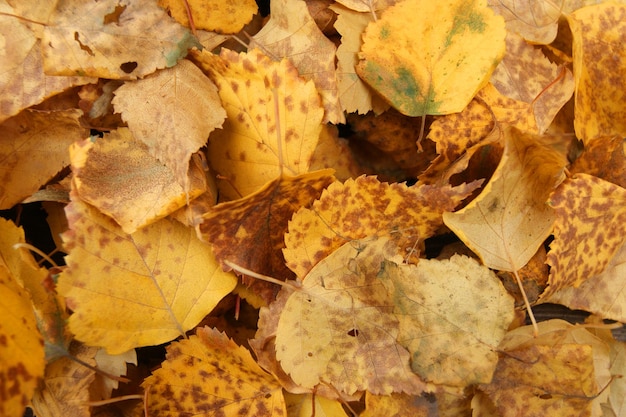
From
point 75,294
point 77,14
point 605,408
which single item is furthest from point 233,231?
point 605,408

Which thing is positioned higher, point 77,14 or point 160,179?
point 77,14

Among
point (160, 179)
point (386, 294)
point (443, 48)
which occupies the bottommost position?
point (386, 294)

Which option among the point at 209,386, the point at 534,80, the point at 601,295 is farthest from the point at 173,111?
the point at 601,295

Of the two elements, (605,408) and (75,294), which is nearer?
(75,294)

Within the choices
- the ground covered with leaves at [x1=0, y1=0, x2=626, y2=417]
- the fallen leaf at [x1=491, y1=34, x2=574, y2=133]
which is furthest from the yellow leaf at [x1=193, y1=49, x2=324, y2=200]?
the fallen leaf at [x1=491, y1=34, x2=574, y2=133]

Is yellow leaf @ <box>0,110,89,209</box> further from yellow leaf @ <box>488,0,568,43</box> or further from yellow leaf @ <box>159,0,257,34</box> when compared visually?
yellow leaf @ <box>488,0,568,43</box>

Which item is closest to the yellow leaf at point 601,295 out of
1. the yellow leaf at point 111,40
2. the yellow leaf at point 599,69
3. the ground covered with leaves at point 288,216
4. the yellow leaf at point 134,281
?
the ground covered with leaves at point 288,216

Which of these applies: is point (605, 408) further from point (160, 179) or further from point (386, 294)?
point (160, 179)
